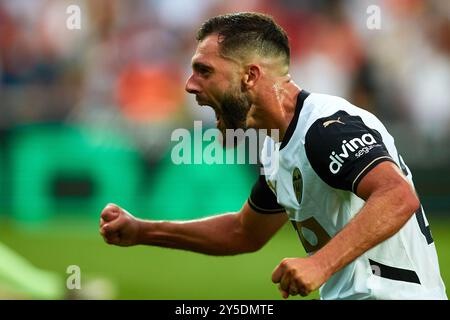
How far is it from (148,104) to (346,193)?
10.3 m

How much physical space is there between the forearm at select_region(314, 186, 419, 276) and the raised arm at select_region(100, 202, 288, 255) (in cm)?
157

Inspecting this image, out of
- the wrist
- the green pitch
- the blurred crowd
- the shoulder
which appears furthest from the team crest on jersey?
the blurred crowd

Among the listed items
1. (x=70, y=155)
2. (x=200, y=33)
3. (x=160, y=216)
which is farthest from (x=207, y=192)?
(x=200, y=33)

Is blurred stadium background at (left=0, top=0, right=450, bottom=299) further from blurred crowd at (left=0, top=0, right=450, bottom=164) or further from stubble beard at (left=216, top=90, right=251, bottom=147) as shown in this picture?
stubble beard at (left=216, top=90, right=251, bottom=147)

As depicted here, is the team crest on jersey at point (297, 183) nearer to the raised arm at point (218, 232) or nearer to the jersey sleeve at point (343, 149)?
the jersey sleeve at point (343, 149)

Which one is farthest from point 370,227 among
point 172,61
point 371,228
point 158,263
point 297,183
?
point 172,61

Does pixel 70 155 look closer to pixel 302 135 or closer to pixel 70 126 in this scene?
pixel 70 126

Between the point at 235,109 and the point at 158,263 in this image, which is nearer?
the point at 235,109

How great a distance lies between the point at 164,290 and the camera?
10.7 meters

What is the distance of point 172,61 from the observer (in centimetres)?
1508

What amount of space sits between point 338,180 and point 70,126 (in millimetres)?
10328

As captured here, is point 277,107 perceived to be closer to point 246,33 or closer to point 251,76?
point 251,76

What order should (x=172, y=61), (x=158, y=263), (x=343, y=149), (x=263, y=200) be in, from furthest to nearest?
(x=172, y=61) → (x=158, y=263) → (x=263, y=200) → (x=343, y=149)

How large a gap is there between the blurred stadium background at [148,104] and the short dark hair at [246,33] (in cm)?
795
